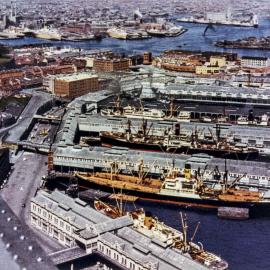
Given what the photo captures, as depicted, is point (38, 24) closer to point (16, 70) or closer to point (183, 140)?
point (16, 70)

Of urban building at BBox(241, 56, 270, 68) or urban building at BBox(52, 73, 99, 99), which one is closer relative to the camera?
urban building at BBox(52, 73, 99, 99)

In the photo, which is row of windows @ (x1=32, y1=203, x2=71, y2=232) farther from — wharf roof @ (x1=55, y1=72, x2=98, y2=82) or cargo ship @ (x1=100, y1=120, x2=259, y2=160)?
wharf roof @ (x1=55, y1=72, x2=98, y2=82)

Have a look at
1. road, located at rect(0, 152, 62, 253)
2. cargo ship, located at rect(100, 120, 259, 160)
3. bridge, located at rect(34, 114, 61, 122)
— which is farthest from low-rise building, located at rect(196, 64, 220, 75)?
road, located at rect(0, 152, 62, 253)

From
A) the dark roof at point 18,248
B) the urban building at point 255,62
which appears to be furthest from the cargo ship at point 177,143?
the urban building at point 255,62

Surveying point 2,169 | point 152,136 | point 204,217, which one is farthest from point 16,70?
point 204,217

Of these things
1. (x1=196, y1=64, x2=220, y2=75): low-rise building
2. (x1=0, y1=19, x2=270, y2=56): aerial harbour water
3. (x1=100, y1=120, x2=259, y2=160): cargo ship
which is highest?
(x1=100, y1=120, x2=259, y2=160): cargo ship

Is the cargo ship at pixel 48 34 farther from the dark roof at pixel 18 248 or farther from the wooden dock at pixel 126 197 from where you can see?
the dark roof at pixel 18 248

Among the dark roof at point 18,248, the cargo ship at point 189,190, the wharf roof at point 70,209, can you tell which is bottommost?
the cargo ship at point 189,190
